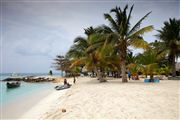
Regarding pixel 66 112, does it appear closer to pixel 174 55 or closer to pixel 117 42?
pixel 117 42

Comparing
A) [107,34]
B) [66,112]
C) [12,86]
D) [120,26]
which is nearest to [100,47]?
[107,34]

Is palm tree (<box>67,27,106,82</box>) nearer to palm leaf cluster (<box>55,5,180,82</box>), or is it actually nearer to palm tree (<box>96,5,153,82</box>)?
palm leaf cluster (<box>55,5,180,82</box>)

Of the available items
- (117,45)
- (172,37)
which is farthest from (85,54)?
(172,37)

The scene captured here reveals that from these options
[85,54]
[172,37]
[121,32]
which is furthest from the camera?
[172,37]

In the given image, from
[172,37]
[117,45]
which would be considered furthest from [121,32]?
[172,37]

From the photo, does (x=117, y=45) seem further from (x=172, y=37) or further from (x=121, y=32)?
(x=172, y=37)

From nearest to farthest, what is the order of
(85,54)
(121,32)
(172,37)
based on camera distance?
(121,32) < (85,54) < (172,37)

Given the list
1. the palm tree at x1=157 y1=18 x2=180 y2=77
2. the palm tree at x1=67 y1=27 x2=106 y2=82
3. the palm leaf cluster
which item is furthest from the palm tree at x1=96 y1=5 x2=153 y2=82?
the palm tree at x1=157 y1=18 x2=180 y2=77

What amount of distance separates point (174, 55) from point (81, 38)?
517 inches

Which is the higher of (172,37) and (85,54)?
(172,37)

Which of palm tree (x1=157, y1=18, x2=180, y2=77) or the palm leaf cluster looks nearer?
the palm leaf cluster

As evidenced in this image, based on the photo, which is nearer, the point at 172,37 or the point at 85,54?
the point at 85,54

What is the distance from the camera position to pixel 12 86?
37781mm

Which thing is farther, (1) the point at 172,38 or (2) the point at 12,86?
(2) the point at 12,86
